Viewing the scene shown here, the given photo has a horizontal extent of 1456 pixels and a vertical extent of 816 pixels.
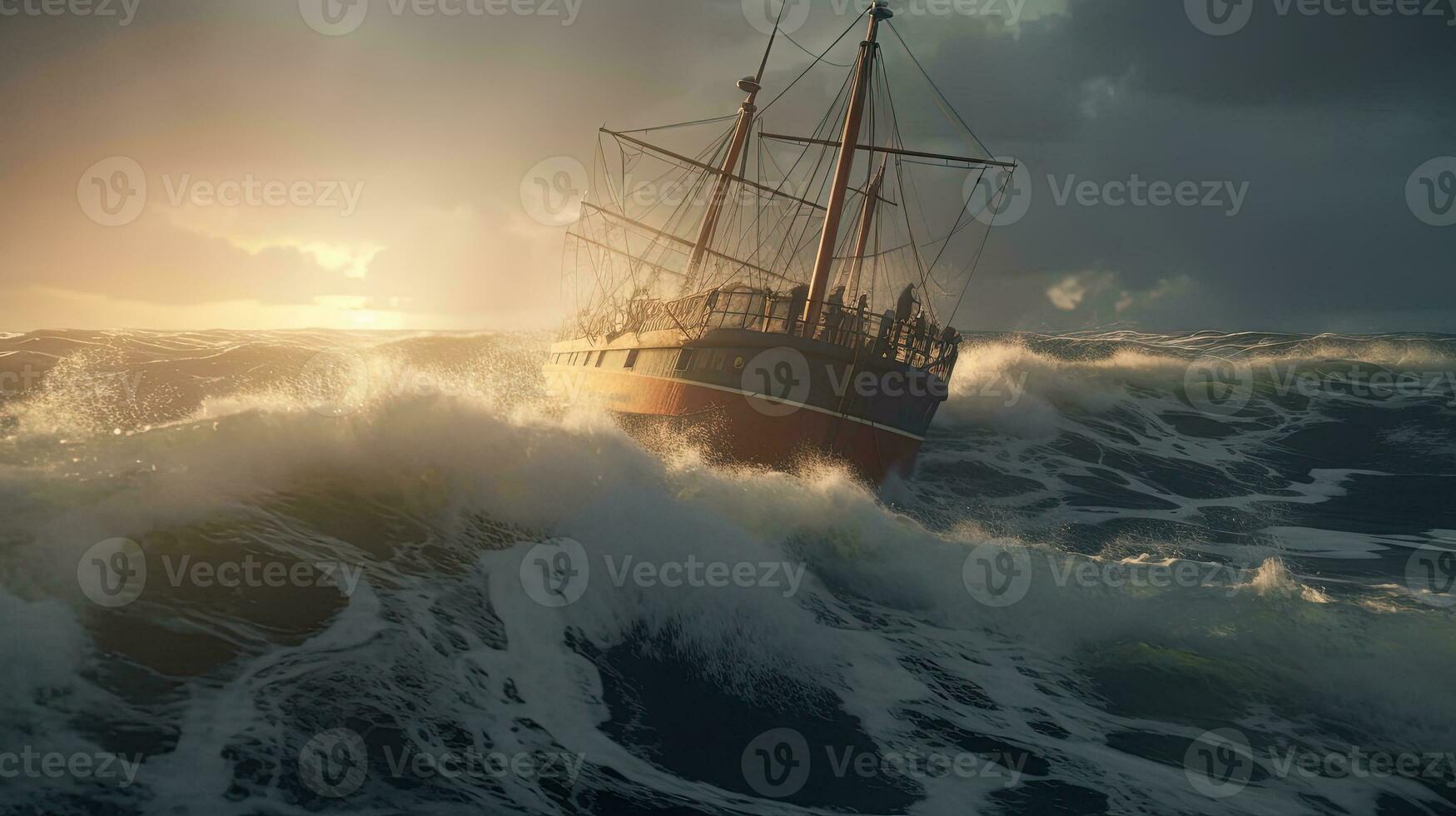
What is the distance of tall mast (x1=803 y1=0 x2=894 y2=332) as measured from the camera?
26.1 m

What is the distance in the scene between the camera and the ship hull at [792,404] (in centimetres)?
2264

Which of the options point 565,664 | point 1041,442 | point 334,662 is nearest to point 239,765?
point 334,662

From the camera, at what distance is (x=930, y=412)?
88.9 feet

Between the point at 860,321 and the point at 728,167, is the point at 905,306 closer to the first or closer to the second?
the point at 860,321

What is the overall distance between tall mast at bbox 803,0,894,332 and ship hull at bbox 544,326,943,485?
2388 mm

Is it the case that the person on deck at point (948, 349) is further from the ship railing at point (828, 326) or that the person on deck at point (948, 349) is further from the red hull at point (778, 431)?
the red hull at point (778, 431)

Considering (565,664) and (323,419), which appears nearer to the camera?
(565,664)

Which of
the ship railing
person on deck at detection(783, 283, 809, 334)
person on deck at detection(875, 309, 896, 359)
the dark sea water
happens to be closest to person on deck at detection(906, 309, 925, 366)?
the ship railing

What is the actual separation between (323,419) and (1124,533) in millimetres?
23086

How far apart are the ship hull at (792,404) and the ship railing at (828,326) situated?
1.85ft

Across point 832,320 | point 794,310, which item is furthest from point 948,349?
point 794,310

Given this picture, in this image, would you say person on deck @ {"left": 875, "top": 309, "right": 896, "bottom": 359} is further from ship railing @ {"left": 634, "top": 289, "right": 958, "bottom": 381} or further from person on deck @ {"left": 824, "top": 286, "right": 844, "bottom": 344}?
person on deck @ {"left": 824, "top": 286, "right": 844, "bottom": 344}

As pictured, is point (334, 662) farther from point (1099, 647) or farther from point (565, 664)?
point (1099, 647)

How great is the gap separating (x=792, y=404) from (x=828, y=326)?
2887 millimetres
